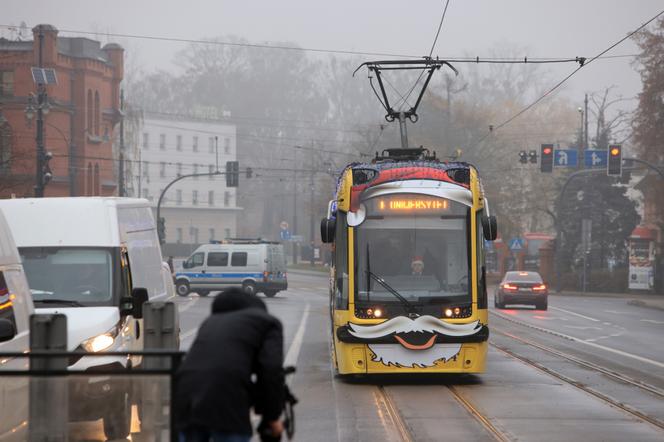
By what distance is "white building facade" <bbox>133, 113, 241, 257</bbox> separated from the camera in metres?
111

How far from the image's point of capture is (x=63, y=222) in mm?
14344

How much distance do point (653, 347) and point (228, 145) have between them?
88380mm

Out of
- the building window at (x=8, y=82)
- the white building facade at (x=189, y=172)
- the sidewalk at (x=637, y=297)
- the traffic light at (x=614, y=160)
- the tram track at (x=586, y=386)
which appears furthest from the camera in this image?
the white building facade at (x=189, y=172)

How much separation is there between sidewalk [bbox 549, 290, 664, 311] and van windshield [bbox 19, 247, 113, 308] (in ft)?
124

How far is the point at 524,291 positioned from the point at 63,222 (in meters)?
31.4

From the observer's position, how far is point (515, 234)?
76.7m

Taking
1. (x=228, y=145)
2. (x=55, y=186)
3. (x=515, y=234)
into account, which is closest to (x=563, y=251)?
(x=515, y=234)

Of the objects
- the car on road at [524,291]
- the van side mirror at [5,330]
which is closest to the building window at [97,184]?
the car on road at [524,291]

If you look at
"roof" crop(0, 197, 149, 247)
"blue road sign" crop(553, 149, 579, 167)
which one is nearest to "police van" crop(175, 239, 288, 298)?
"blue road sign" crop(553, 149, 579, 167)

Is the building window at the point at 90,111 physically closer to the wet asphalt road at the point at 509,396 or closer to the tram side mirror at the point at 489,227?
the wet asphalt road at the point at 509,396

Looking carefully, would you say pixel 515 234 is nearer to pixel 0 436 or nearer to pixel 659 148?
pixel 659 148

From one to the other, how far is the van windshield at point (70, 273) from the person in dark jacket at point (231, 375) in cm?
777

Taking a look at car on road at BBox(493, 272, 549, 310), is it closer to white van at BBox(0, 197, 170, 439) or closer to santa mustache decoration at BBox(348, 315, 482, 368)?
santa mustache decoration at BBox(348, 315, 482, 368)

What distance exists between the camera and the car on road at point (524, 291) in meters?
43.5
